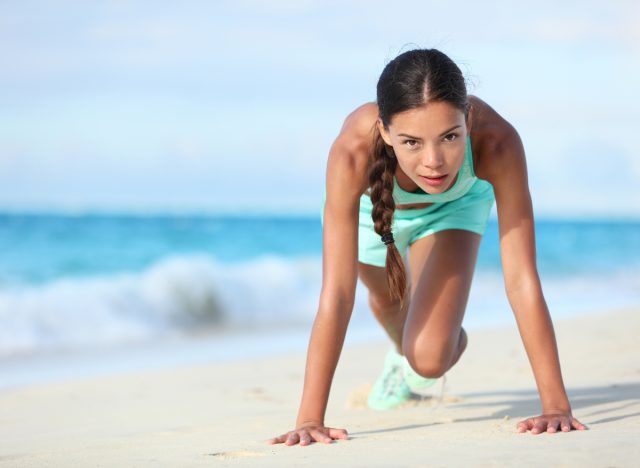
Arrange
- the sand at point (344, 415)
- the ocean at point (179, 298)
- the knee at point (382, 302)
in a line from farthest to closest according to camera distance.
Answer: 1. the ocean at point (179, 298)
2. the knee at point (382, 302)
3. the sand at point (344, 415)

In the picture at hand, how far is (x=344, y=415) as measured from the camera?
4.18 meters

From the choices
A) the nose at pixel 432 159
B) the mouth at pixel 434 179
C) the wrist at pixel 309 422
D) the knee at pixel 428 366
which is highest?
the nose at pixel 432 159

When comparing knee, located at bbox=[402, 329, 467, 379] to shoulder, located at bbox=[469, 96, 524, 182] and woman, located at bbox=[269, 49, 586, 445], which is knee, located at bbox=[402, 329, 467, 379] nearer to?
woman, located at bbox=[269, 49, 586, 445]

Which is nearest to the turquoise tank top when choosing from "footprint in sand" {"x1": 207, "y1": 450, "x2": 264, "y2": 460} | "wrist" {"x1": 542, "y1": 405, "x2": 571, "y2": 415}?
"wrist" {"x1": 542, "y1": 405, "x2": 571, "y2": 415}

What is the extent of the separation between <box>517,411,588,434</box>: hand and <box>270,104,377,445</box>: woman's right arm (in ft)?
2.03

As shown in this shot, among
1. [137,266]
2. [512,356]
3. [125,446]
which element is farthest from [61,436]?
[137,266]

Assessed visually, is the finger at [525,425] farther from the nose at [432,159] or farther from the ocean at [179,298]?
the ocean at [179,298]

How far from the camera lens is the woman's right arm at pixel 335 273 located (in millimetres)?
3080

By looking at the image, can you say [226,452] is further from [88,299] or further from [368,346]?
[88,299]

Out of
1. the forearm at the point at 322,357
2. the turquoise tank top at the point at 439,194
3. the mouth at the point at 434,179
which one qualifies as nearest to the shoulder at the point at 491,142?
the turquoise tank top at the point at 439,194

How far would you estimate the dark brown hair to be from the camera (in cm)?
307

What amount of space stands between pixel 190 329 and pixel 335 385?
3.84 meters

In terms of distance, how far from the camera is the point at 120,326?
29.5ft

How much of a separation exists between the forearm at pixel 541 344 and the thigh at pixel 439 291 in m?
0.59
